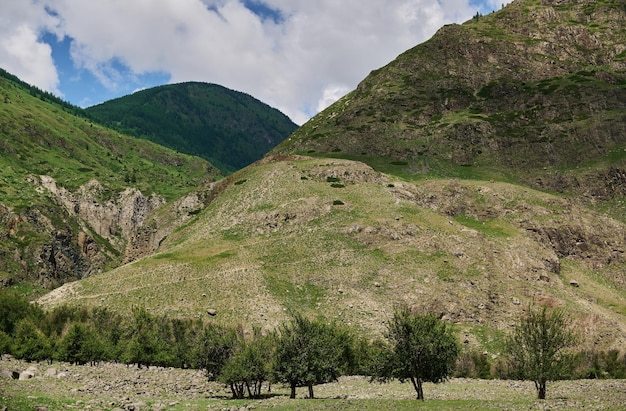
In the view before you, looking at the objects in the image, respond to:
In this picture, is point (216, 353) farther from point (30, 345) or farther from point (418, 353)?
point (30, 345)

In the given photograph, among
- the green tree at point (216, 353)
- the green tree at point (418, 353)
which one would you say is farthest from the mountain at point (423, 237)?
the green tree at point (418, 353)

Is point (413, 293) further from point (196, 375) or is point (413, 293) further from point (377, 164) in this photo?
point (377, 164)

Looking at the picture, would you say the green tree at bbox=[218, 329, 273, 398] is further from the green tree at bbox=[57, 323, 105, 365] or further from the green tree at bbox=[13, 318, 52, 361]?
the green tree at bbox=[13, 318, 52, 361]

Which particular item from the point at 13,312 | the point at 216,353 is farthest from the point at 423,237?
the point at 13,312

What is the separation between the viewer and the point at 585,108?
18200 cm

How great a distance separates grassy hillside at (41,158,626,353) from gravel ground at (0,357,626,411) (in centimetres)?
1834

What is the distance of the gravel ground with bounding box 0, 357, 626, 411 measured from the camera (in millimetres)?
38559

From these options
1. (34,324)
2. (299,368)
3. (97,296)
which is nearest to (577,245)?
(299,368)

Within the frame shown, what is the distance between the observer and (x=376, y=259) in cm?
10919

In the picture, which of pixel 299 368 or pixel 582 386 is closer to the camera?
pixel 299 368

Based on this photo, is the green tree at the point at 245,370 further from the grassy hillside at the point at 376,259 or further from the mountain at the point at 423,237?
the grassy hillside at the point at 376,259

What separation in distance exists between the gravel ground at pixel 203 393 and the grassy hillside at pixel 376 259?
1834cm

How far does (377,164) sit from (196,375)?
366 feet

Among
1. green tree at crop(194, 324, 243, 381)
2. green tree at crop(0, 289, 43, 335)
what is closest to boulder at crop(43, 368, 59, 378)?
green tree at crop(194, 324, 243, 381)
